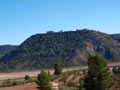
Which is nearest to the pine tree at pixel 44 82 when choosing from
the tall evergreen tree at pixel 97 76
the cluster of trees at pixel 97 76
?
the cluster of trees at pixel 97 76

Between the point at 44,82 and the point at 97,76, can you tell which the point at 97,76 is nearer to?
the point at 97,76

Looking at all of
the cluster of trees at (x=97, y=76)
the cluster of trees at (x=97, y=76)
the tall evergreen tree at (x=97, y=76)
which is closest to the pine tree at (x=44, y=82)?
the cluster of trees at (x=97, y=76)

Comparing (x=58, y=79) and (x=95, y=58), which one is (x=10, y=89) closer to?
(x=58, y=79)

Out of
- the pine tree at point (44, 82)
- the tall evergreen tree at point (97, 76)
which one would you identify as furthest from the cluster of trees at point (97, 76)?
the pine tree at point (44, 82)

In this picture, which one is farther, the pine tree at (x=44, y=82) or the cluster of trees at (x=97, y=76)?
the pine tree at (x=44, y=82)

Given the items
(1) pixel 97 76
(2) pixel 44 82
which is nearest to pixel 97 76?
(1) pixel 97 76

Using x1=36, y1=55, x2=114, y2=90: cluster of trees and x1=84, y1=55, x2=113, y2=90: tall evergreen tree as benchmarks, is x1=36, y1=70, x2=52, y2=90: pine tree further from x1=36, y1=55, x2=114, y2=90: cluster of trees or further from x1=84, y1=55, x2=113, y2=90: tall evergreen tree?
x1=84, y1=55, x2=113, y2=90: tall evergreen tree

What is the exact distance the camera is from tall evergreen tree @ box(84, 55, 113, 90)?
1821 inches

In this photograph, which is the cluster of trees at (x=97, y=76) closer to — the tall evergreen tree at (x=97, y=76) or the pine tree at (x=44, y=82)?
the tall evergreen tree at (x=97, y=76)

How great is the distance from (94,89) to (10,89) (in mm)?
48747

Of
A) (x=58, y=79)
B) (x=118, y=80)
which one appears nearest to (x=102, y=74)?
(x=118, y=80)

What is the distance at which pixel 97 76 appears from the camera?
154 ft

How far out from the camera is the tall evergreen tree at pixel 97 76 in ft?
152

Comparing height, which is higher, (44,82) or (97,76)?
(97,76)
